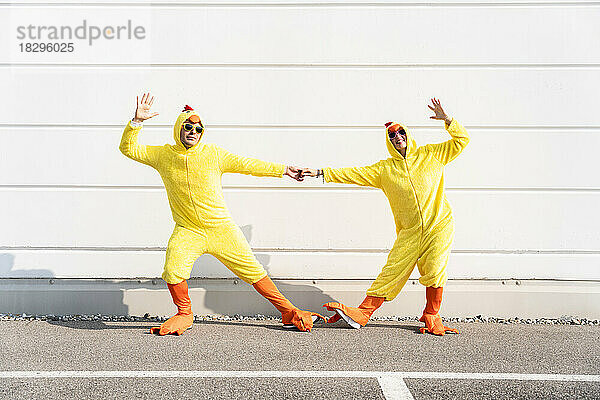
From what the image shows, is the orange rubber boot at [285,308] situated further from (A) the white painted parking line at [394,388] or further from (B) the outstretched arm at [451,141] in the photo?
(B) the outstretched arm at [451,141]

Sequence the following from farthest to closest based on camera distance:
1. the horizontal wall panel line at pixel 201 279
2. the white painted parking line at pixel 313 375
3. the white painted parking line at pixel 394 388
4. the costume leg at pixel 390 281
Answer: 1. the horizontal wall panel line at pixel 201 279
2. the costume leg at pixel 390 281
3. the white painted parking line at pixel 313 375
4. the white painted parking line at pixel 394 388

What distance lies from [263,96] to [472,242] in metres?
2.36

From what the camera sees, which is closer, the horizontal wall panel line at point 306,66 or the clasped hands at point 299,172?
the clasped hands at point 299,172

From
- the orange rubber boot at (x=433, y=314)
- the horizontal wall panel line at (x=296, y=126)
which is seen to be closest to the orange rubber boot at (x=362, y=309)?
the orange rubber boot at (x=433, y=314)

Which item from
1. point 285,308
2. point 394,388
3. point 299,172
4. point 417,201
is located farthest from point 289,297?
point 394,388

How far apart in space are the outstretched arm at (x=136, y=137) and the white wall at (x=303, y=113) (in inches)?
31.2

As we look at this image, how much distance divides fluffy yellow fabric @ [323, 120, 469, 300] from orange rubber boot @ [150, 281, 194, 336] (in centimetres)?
149

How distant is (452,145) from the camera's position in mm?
5414

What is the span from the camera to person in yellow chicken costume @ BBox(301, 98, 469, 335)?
5.36 m

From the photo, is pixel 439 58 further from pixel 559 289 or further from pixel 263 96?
pixel 559 289

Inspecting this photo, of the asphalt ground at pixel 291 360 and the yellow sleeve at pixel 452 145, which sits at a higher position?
the yellow sleeve at pixel 452 145

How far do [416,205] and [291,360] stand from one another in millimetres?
1660

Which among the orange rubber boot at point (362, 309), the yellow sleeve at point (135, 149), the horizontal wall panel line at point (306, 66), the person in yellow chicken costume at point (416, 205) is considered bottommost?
the orange rubber boot at point (362, 309)

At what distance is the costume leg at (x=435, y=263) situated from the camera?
5355 millimetres
